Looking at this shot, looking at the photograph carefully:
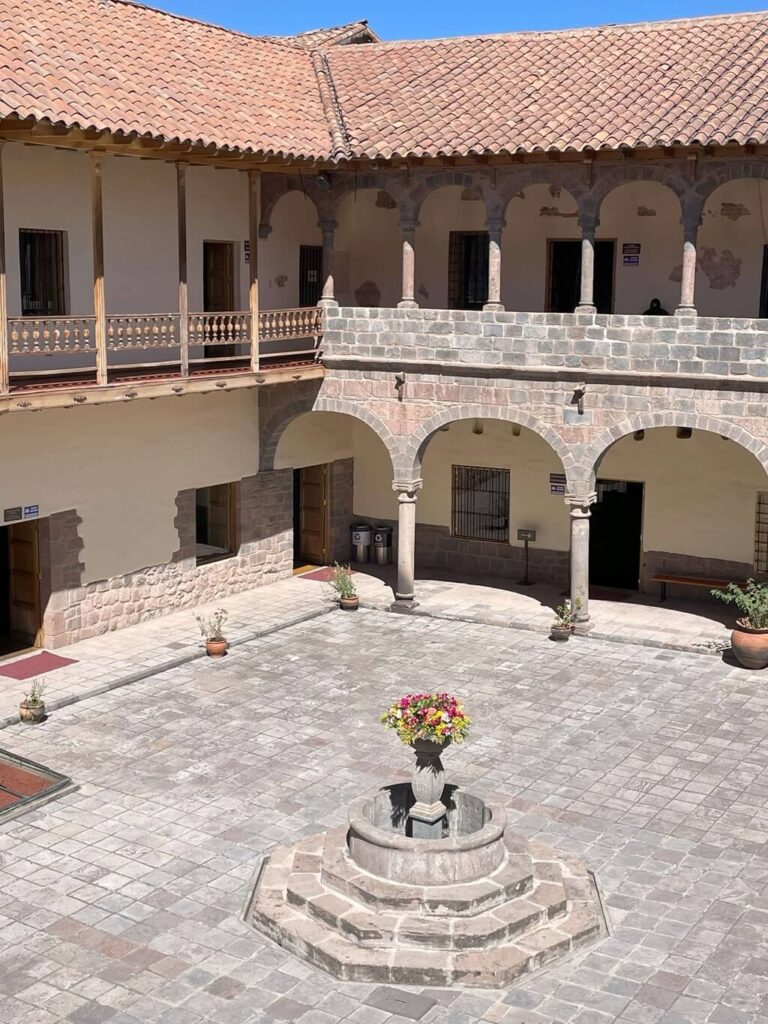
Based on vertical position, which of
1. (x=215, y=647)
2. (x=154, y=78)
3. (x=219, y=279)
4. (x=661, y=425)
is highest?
(x=154, y=78)

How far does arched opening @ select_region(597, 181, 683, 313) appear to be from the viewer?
68.2ft

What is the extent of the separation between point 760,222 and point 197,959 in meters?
14.5

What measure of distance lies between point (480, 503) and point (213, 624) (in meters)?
6.09

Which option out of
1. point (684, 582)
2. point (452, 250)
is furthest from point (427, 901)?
point (452, 250)

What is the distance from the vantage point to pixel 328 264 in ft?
69.1

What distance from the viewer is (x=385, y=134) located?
20141 millimetres

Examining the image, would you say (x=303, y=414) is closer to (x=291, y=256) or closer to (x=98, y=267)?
(x=291, y=256)

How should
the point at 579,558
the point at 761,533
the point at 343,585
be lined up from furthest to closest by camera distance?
the point at 343,585 < the point at 761,533 < the point at 579,558

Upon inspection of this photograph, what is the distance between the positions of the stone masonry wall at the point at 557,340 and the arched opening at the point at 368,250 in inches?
109

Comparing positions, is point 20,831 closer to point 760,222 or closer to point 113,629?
point 113,629

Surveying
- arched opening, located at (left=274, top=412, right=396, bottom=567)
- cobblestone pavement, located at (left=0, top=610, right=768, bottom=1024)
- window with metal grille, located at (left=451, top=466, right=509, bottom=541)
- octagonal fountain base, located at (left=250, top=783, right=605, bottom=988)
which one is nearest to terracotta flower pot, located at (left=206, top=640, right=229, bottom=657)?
cobblestone pavement, located at (left=0, top=610, right=768, bottom=1024)

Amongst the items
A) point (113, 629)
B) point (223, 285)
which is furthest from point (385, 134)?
point (113, 629)

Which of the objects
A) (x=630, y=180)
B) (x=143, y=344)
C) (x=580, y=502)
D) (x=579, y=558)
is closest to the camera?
(x=143, y=344)

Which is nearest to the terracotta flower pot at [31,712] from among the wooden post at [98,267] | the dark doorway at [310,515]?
the wooden post at [98,267]
